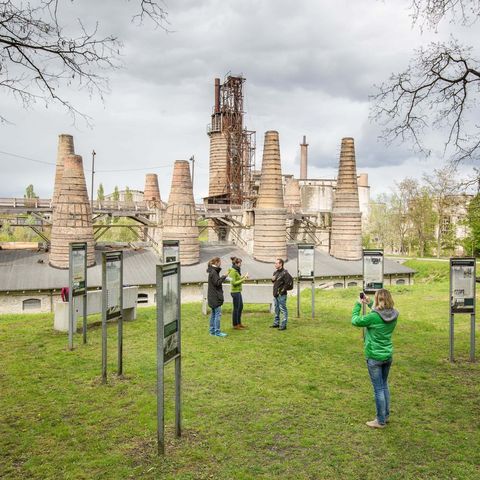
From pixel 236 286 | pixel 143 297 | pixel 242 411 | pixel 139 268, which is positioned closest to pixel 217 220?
pixel 139 268

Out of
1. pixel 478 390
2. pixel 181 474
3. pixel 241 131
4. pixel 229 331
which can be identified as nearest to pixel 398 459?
pixel 181 474

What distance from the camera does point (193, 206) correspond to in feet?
92.1

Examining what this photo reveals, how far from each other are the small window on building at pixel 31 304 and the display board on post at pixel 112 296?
17.5 meters

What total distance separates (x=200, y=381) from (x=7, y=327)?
280 inches

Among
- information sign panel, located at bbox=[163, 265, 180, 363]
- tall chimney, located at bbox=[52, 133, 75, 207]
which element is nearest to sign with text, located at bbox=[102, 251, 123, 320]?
information sign panel, located at bbox=[163, 265, 180, 363]

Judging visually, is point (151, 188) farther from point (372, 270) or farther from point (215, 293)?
point (372, 270)

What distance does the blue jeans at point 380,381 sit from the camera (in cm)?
590

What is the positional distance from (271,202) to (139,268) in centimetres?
942

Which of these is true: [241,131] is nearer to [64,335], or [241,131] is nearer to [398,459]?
[64,335]

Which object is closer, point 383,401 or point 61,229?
point 383,401

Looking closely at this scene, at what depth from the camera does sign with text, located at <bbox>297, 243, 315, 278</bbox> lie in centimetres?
Answer: 1384

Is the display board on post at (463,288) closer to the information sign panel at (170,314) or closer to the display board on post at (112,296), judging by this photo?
the information sign panel at (170,314)

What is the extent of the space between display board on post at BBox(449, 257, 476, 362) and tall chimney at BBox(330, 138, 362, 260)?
941 inches

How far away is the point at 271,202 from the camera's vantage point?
1170 inches
